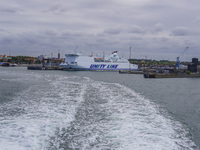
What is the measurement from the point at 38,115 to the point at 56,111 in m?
1.18

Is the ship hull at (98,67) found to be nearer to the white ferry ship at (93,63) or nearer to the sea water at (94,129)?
the white ferry ship at (93,63)

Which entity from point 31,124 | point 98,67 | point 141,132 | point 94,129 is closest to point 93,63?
point 98,67

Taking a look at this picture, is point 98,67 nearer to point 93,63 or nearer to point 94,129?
point 93,63

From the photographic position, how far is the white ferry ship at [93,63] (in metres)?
73.9

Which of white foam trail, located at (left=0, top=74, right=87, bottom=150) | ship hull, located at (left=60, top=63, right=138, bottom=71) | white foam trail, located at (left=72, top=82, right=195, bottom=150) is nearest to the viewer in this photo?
white foam trail, located at (left=0, top=74, right=87, bottom=150)

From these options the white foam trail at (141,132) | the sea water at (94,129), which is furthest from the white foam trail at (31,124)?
the white foam trail at (141,132)

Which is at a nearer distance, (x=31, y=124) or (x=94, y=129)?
(x=94, y=129)

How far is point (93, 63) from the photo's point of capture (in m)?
77.2

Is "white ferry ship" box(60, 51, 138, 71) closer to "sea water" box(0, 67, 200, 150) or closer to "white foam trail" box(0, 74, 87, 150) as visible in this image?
"white foam trail" box(0, 74, 87, 150)

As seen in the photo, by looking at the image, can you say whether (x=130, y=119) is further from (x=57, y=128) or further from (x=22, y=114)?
(x=22, y=114)

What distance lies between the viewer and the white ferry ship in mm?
73938

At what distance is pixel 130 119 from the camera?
9.44 meters

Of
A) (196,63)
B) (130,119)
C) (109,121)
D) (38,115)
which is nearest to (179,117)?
(130,119)

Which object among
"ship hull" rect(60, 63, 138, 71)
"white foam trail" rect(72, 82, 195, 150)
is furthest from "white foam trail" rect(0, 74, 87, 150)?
"ship hull" rect(60, 63, 138, 71)
